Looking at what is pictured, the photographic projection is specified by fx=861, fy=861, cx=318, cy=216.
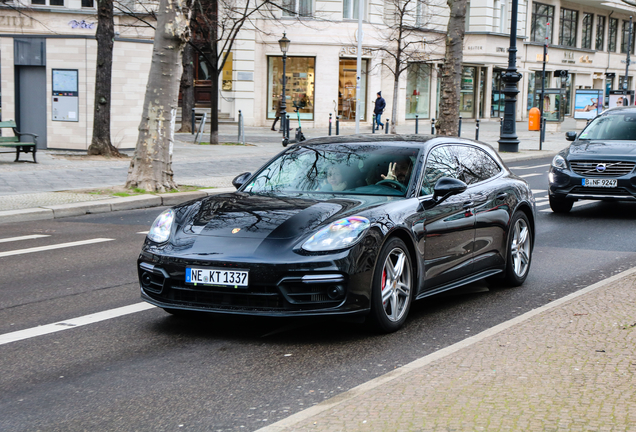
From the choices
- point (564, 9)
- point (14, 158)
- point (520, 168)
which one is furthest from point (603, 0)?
point (14, 158)

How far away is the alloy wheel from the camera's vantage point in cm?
598

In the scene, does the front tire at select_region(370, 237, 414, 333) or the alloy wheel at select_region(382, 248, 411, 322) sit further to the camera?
the alloy wheel at select_region(382, 248, 411, 322)

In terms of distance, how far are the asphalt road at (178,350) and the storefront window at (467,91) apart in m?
45.4

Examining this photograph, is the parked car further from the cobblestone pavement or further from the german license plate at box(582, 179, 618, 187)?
the cobblestone pavement

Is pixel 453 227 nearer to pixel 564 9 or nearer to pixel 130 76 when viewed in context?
pixel 130 76

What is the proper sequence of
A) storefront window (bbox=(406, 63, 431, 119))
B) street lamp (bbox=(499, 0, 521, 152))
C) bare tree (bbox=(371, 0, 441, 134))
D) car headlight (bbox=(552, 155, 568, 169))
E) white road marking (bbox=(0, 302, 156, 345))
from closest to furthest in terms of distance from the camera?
white road marking (bbox=(0, 302, 156, 345))
car headlight (bbox=(552, 155, 568, 169))
street lamp (bbox=(499, 0, 521, 152))
bare tree (bbox=(371, 0, 441, 134))
storefront window (bbox=(406, 63, 431, 119))

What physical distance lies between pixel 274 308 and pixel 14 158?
57.0 feet

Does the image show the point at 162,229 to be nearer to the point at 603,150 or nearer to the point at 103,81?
the point at 603,150

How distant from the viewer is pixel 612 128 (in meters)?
14.2

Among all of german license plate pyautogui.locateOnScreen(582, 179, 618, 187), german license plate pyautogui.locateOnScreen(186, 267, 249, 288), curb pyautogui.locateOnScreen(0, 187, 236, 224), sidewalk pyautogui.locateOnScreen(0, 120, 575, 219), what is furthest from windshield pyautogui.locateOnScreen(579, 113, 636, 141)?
german license plate pyautogui.locateOnScreen(186, 267, 249, 288)

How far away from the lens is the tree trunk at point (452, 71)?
26.2 m

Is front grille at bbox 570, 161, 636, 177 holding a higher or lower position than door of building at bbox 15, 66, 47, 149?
lower

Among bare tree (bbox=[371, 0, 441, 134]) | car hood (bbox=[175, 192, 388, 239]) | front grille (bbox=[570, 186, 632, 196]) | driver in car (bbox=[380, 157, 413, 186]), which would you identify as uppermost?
bare tree (bbox=[371, 0, 441, 134])

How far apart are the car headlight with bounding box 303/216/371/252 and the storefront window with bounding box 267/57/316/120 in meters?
37.9
